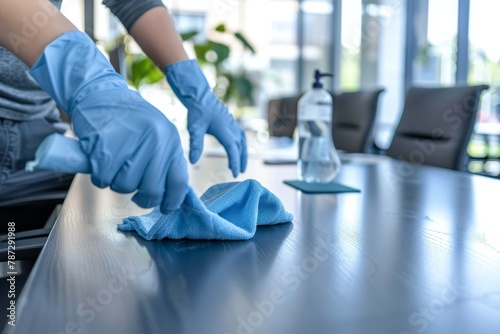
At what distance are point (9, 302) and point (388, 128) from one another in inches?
182

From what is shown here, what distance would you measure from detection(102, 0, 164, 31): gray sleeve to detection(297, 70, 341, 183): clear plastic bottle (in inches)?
15.8

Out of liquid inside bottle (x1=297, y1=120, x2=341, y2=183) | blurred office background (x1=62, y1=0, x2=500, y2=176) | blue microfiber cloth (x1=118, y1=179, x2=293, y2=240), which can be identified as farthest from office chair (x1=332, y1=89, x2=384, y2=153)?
blue microfiber cloth (x1=118, y1=179, x2=293, y2=240)

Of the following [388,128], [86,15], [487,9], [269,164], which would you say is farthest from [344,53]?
[269,164]

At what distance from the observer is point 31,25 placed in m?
0.60

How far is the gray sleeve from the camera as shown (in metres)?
1.04

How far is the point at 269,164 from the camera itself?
1.54m

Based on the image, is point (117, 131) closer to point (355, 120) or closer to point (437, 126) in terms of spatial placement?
point (437, 126)

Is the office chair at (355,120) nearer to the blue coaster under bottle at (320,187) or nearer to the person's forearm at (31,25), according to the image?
the blue coaster under bottle at (320,187)

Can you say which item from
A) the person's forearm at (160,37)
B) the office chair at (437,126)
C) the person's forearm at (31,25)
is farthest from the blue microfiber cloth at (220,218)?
the office chair at (437,126)

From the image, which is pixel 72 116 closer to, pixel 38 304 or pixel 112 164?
pixel 112 164

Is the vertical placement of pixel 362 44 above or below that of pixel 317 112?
above

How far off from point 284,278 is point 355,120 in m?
2.05

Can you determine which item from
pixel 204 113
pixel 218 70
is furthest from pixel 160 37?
pixel 218 70

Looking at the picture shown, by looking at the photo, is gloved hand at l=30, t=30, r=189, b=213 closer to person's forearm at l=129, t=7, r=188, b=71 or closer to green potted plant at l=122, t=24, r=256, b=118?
person's forearm at l=129, t=7, r=188, b=71
